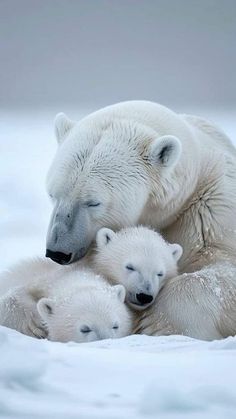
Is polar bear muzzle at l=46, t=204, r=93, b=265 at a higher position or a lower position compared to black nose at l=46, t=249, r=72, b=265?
higher

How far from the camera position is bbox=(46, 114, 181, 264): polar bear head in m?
3.80

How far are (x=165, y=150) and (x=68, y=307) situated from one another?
0.78 meters

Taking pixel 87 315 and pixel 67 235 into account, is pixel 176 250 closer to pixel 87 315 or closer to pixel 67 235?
pixel 67 235

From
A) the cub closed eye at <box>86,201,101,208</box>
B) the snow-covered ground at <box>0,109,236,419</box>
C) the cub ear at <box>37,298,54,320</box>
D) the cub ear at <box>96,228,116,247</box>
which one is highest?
the snow-covered ground at <box>0,109,236,419</box>

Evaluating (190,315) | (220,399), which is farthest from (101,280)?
(220,399)

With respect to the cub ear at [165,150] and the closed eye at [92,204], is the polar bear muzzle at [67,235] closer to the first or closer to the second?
the closed eye at [92,204]

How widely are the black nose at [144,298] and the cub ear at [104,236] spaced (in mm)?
300

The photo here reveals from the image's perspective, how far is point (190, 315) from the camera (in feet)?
12.2

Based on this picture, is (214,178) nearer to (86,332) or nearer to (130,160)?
(130,160)

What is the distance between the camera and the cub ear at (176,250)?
3.92 metres

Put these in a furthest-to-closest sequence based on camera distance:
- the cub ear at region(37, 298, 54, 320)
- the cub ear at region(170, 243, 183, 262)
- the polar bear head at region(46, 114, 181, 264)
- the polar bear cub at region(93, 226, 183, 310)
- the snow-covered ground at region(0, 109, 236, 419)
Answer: the cub ear at region(170, 243, 183, 262), the polar bear head at region(46, 114, 181, 264), the polar bear cub at region(93, 226, 183, 310), the cub ear at region(37, 298, 54, 320), the snow-covered ground at region(0, 109, 236, 419)

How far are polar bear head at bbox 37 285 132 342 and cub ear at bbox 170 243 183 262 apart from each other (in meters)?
0.40

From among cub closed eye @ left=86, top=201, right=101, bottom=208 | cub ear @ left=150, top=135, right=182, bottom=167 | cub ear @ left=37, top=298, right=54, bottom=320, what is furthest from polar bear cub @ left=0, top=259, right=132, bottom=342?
cub ear @ left=150, top=135, right=182, bottom=167

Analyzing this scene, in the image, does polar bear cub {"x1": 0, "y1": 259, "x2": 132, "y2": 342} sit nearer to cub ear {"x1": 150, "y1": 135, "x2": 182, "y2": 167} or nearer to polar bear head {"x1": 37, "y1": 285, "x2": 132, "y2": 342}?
polar bear head {"x1": 37, "y1": 285, "x2": 132, "y2": 342}
